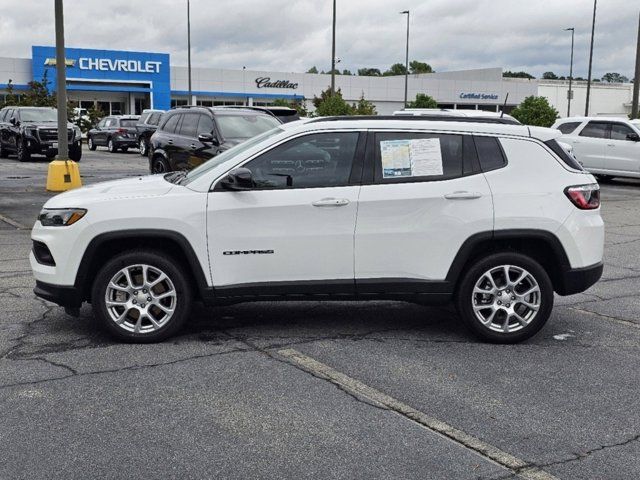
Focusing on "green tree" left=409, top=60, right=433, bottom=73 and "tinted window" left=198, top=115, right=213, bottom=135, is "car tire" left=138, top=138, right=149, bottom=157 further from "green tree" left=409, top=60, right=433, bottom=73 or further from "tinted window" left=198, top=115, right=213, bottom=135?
"green tree" left=409, top=60, right=433, bottom=73

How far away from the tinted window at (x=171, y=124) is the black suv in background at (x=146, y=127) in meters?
15.5

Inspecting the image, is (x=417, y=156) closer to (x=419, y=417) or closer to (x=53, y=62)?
(x=419, y=417)

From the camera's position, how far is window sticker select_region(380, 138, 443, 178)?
593 centimetres

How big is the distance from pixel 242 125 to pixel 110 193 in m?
8.75

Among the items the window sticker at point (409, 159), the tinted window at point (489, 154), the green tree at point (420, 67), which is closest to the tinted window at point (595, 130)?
the tinted window at point (489, 154)

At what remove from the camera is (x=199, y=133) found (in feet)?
47.7

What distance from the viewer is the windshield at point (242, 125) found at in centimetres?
1420

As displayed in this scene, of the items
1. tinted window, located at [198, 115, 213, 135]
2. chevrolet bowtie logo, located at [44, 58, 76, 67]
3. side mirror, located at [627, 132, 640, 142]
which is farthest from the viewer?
chevrolet bowtie logo, located at [44, 58, 76, 67]

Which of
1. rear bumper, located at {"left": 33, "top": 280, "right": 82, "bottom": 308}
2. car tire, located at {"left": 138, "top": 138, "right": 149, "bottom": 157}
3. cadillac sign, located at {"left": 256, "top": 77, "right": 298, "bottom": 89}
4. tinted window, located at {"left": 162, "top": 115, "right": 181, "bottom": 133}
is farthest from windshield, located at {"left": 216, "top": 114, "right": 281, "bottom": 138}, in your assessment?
cadillac sign, located at {"left": 256, "top": 77, "right": 298, "bottom": 89}

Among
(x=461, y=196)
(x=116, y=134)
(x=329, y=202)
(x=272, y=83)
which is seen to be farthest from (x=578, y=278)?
(x=272, y=83)

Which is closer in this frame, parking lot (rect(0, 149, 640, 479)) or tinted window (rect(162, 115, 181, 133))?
parking lot (rect(0, 149, 640, 479))

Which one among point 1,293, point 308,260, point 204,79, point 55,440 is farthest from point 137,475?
point 204,79

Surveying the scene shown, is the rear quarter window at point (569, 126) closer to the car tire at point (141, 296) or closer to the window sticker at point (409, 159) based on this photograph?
the window sticker at point (409, 159)

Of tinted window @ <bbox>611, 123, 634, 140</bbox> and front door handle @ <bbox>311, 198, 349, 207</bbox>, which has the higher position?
tinted window @ <bbox>611, 123, 634, 140</bbox>
